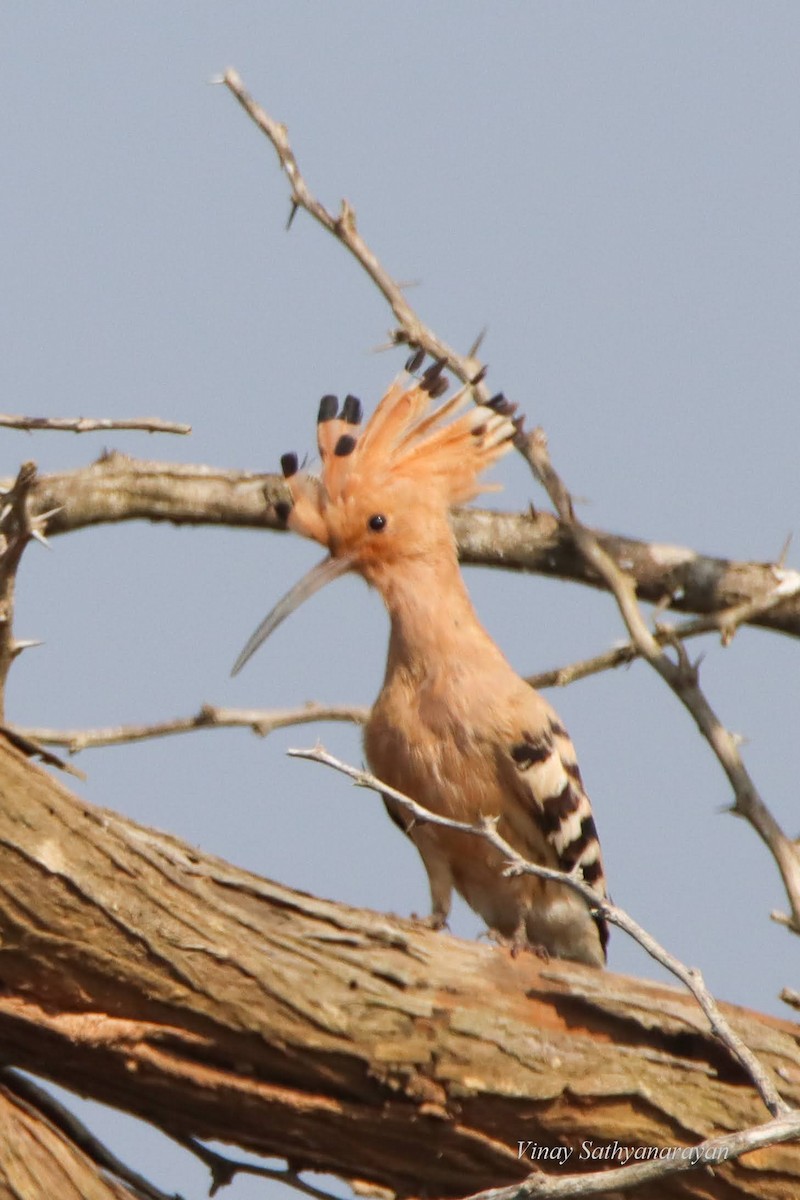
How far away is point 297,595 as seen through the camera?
13.4ft

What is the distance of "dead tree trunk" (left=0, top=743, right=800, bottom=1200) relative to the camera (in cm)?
268

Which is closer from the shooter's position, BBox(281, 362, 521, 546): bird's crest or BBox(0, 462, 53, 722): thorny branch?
BBox(0, 462, 53, 722): thorny branch

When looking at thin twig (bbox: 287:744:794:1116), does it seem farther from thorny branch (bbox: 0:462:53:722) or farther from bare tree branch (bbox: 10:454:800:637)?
bare tree branch (bbox: 10:454:800:637)

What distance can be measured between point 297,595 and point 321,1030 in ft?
4.93

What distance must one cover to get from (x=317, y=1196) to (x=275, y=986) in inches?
17.9

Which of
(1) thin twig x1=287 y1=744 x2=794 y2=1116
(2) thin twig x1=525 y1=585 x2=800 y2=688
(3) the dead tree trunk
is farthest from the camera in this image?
(2) thin twig x1=525 y1=585 x2=800 y2=688

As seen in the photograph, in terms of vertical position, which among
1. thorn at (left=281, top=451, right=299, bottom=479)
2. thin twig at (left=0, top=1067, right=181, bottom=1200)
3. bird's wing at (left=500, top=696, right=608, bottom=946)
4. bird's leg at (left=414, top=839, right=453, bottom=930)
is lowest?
thin twig at (left=0, top=1067, right=181, bottom=1200)

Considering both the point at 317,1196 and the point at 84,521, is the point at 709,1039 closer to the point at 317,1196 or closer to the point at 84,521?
the point at 317,1196

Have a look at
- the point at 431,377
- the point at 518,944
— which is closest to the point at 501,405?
the point at 431,377

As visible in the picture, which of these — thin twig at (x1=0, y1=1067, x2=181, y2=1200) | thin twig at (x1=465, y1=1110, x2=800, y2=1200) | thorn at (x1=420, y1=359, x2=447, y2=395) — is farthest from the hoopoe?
thin twig at (x1=465, y1=1110, x2=800, y2=1200)

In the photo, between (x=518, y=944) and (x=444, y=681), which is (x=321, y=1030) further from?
(x=444, y=681)

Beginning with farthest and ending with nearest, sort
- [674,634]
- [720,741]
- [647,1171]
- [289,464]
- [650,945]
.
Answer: [289,464], [674,634], [720,741], [650,945], [647,1171]

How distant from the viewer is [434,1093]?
283cm

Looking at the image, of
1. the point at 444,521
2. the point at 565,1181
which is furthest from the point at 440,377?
the point at 565,1181
